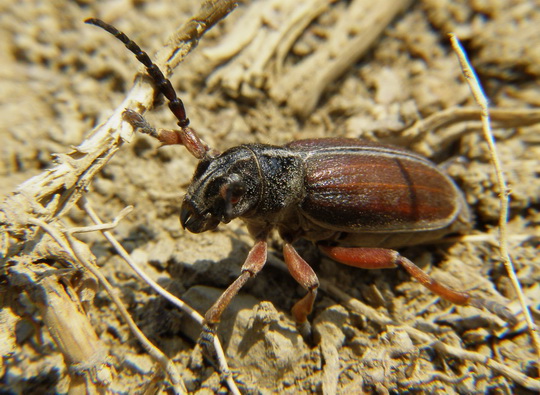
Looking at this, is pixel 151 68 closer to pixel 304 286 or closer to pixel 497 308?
pixel 304 286

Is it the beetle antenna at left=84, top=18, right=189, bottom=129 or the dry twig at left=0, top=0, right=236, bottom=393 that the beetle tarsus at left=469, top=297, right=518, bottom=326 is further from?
the beetle antenna at left=84, top=18, right=189, bottom=129

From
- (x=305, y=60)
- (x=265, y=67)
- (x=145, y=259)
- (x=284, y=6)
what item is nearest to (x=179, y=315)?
(x=145, y=259)

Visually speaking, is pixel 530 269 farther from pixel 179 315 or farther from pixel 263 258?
pixel 179 315

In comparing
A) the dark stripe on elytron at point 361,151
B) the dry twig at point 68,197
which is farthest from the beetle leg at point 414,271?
the dry twig at point 68,197

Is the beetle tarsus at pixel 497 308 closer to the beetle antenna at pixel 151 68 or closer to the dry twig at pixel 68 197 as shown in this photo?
the dry twig at pixel 68 197

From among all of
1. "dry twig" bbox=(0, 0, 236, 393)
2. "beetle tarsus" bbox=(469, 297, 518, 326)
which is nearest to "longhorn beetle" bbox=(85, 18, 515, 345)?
"beetle tarsus" bbox=(469, 297, 518, 326)

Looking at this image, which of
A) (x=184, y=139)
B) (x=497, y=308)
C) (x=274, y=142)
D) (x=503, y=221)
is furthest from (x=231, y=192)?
(x=497, y=308)

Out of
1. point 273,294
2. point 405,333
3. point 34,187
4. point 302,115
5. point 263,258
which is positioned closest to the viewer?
point 34,187
